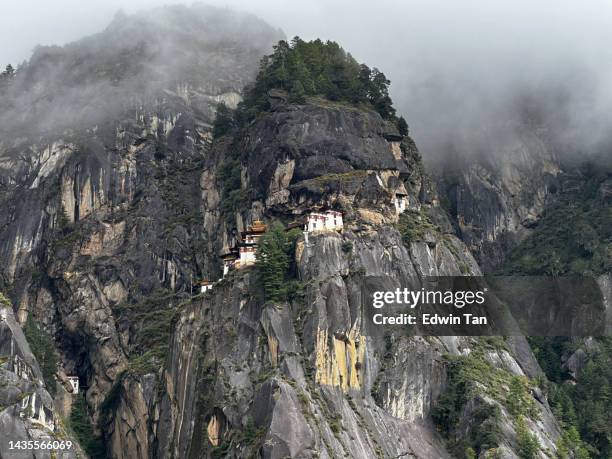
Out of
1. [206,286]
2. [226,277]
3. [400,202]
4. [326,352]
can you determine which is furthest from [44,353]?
[400,202]

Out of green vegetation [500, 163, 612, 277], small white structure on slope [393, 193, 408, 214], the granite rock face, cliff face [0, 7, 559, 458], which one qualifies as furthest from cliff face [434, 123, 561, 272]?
the granite rock face

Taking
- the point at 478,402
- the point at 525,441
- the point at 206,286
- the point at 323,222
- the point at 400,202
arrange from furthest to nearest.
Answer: the point at 400,202
the point at 206,286
the point at 323,222
the point at 478,402
the point at 525,441

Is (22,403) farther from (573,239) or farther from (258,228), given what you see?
(573,239)

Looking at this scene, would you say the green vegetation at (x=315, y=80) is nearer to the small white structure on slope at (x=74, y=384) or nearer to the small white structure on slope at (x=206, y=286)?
the small white structure on slope at (x=206, y=286)

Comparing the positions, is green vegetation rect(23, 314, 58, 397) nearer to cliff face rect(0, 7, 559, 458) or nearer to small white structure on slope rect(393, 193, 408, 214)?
cliff face rect(0, 7, 559, 458)

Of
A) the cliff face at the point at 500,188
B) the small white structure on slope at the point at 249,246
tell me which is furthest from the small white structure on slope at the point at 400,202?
the cliff face at the point at 500,188

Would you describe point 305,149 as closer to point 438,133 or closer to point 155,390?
point 155,390
